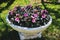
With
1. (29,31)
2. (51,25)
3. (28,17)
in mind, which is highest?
(28,17)

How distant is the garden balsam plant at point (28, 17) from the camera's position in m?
5.17

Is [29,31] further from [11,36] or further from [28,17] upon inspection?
[11,36]

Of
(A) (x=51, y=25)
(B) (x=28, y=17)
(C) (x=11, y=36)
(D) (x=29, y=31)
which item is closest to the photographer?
(D) (x=29, y=31)

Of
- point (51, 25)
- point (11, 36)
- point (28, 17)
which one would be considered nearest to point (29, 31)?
point (28, 17)

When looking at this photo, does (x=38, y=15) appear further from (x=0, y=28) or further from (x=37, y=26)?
(x=0, y=28)

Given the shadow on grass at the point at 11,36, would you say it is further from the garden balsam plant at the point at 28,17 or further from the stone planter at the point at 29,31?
the garden balsam plant at the point at 28,17

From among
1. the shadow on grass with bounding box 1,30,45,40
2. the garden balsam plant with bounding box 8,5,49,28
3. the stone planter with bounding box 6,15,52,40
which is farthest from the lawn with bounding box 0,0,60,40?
the garden balsam plant with bounding box 8,5,49,28

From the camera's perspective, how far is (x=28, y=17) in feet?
17.0

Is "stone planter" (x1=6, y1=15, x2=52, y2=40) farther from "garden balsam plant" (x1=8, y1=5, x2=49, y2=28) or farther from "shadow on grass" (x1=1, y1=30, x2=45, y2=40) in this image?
"shadow on grass" (x1=1, y1=30, x2=45, y2=40)

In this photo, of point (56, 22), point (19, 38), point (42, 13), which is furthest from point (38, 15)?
point (56, 22)

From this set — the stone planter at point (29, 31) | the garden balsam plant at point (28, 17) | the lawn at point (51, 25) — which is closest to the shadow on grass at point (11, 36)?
the lawn at point (51, 25)

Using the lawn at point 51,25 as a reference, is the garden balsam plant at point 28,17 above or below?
above

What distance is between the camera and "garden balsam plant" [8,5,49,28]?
203 inches

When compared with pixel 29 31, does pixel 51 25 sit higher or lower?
lower
